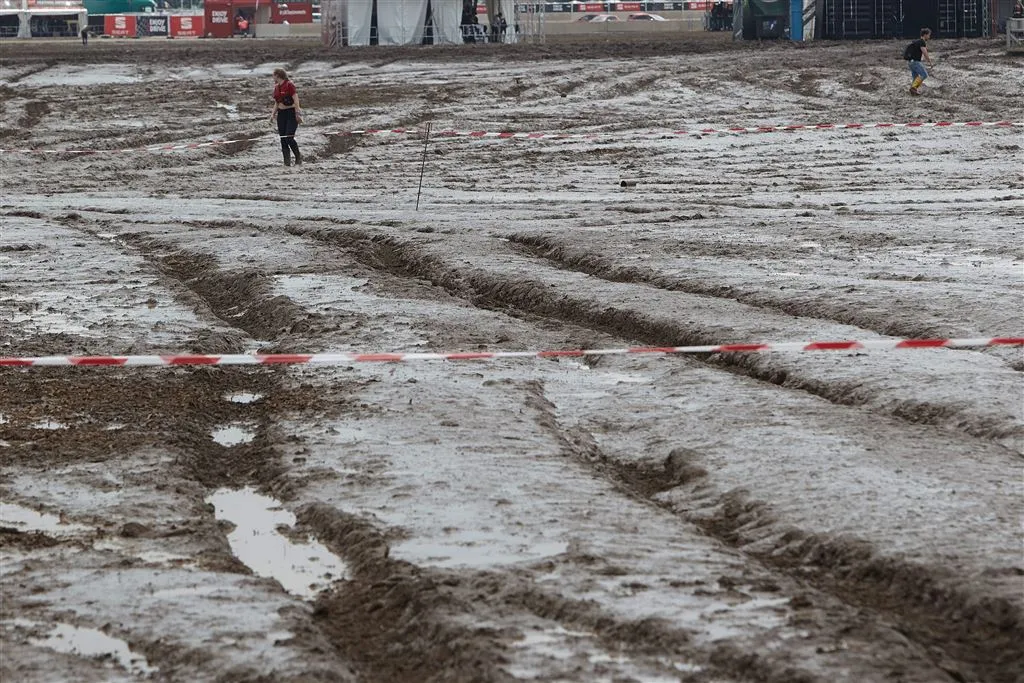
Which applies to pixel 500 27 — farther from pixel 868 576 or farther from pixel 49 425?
pixel 868 576

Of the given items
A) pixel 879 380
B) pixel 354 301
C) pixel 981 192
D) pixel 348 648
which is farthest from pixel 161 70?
pixel 348 648

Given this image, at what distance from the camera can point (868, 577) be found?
543 centimetres

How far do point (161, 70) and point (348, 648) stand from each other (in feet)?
127

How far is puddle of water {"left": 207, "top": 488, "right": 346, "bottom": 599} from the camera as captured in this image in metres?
5.67

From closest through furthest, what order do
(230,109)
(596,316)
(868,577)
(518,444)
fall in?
(868,577)
(518,444)
(596,316)
(230,109)

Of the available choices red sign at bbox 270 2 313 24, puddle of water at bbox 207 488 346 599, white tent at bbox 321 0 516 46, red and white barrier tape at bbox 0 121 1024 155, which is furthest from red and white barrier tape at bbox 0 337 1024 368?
red sign at bbox 270 2 313 24

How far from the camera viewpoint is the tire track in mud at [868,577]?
4758 mm

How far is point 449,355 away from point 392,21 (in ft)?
144

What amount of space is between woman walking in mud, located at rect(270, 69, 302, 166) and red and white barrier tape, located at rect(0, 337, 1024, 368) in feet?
46.7

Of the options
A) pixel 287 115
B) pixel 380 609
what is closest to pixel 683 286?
pixel 380 609

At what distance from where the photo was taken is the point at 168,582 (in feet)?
18.0

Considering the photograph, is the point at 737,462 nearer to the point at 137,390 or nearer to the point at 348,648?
the point at 348,648

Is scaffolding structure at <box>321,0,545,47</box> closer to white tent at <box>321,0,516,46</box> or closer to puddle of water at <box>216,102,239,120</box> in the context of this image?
white tent at <box>321,0,516,46</box>

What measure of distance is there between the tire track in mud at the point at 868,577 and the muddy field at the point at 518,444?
2 cm
